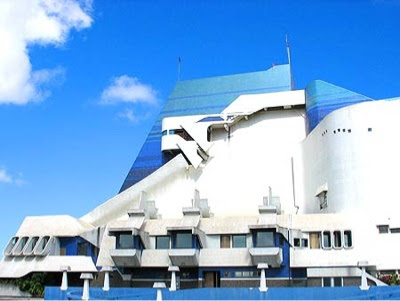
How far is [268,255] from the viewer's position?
35.4 m

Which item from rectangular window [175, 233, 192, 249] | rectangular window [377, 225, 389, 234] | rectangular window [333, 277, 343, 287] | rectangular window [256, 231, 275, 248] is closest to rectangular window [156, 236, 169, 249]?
rectangular window [175, 233, 192, 249]

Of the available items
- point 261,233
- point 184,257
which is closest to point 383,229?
point 261,233

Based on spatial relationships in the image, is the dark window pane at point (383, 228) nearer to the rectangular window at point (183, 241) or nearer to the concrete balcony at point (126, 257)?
the rectangular window at point (183, 241)

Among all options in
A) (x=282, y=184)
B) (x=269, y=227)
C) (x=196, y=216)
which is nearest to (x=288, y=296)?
(x=269, y=227)

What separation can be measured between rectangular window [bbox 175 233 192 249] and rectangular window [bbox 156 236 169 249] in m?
1.22

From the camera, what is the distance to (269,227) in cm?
3612

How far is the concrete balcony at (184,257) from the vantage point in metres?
36.8

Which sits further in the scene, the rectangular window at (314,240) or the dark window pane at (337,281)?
the rectangular window at (314,240)

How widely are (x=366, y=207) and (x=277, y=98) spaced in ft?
48.2

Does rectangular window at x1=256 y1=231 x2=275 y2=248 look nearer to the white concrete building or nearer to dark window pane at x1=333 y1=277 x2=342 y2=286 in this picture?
the white concrete building

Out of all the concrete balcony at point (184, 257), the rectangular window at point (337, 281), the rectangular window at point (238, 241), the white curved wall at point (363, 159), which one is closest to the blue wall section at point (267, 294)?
the rectangular window at point (337, 281)

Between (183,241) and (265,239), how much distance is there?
5719mm

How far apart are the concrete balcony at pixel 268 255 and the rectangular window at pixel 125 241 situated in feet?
28.4

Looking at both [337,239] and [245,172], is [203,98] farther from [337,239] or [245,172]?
[337,239]
